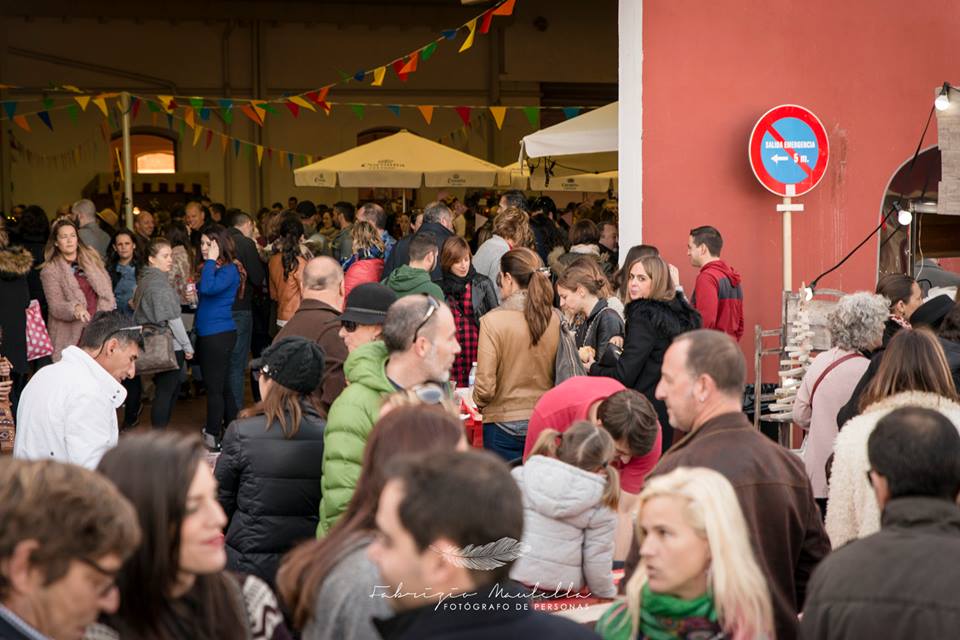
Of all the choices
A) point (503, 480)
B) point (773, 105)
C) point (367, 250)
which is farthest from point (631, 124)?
point (503, 480)

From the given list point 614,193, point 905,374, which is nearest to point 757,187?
point 905,374

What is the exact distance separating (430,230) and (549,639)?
7003 millimetres

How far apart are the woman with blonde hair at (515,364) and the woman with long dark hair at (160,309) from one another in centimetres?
343

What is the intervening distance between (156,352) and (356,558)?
635 centimetres

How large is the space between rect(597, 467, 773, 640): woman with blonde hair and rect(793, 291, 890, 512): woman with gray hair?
302cm

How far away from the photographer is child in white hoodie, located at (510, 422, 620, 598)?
4.02 m

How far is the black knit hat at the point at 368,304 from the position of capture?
5441mm

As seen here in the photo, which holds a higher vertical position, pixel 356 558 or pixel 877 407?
pixel 877 407

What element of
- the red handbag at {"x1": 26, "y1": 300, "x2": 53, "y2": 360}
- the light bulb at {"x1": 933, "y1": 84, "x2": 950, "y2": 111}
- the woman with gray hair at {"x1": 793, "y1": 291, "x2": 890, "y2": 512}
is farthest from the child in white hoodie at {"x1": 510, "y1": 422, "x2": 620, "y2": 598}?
the red handbag at {"x1": 26, "y1": 300, "x2": 53, "y2": 360}

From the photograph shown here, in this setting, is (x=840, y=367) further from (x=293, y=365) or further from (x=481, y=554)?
(x=481, y=554)

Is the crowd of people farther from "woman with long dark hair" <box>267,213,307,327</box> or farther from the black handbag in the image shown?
"woman with long dark hair" <box>267,213,307,327</box>

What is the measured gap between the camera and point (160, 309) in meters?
9.09

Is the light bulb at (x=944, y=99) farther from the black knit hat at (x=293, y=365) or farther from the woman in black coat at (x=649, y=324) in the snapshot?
the black knit hat at (x=293, y=365)

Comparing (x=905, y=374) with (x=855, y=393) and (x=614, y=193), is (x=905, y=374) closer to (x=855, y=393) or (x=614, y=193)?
(x=855, y=393)
